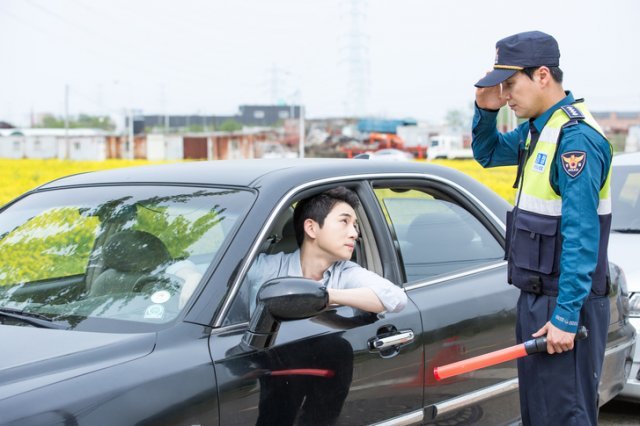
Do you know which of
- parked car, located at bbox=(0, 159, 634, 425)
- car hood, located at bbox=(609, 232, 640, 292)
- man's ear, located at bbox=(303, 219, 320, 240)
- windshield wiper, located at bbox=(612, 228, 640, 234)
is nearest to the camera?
parked car, located at bbox=(0, 159, 634, 425)

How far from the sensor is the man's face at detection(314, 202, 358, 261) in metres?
3.29

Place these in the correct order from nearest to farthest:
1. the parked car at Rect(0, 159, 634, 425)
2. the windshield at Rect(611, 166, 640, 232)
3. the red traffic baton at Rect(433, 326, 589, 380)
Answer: the parked car at Rect(0, 159, 634, 425) < the red traffic baton at Rect(433, 326, 589, 380) < the windshield at Rect(611, 166, 640, 232)

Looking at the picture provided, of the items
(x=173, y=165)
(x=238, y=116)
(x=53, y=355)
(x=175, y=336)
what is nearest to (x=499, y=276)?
(x=173, y=165)

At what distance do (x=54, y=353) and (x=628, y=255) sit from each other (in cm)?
449

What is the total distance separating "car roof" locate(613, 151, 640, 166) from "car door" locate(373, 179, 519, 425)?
13.0 feet

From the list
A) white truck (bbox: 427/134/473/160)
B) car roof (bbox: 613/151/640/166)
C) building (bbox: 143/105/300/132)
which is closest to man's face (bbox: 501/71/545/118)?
car roof (bbox: 613/151/640/166)

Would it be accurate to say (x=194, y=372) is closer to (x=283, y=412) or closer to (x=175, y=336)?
(x=175, y=336)

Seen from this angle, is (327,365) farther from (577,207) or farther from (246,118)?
(246,118)

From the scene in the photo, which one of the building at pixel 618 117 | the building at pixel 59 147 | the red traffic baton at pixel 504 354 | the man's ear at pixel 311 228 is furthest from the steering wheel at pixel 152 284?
the building at pixel 618 117

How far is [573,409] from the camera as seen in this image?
3.06 metres

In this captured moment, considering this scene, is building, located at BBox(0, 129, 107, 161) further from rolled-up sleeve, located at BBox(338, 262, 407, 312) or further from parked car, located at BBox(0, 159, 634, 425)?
rolled-up sleeve, located at BBox(338, 262, 407, 312)

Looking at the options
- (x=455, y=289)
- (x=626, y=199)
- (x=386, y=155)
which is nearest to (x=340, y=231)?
(x=455, y=289)

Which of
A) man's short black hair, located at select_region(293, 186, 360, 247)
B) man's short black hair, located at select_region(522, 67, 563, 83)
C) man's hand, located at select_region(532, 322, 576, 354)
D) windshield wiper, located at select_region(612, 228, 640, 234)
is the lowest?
windshield wiper, located at select_region(612, 228, 640, 234)

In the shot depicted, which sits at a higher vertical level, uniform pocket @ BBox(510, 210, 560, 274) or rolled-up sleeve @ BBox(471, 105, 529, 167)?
rolled-up sleeve @ BBox(471, 105, 529, 167)
